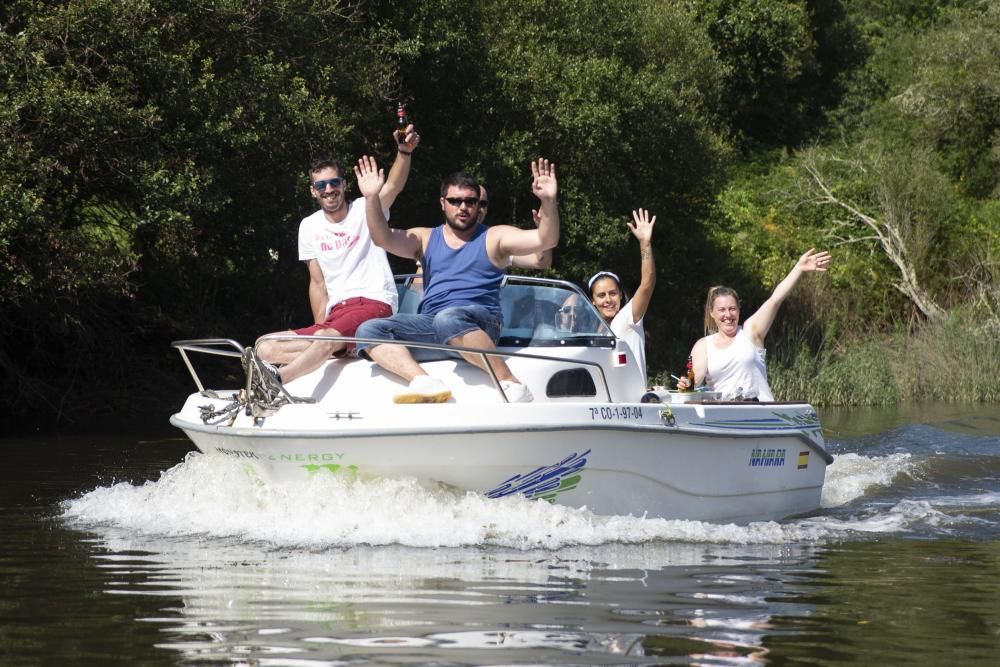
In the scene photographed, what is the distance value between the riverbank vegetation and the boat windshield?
8.43 m

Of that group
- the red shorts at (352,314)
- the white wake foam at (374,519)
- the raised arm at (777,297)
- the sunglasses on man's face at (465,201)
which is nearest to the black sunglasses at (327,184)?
the red shorts at (352,314)

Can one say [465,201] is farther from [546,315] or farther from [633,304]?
[633,304]

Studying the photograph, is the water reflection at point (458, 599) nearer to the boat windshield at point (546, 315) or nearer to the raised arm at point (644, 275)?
the boat windshield at point (546, 315)

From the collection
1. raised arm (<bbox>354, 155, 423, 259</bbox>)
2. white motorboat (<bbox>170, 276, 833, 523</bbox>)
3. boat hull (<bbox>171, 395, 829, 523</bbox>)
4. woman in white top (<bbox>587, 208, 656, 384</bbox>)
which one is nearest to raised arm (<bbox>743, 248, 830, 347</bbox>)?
white motorboat (<bbox>170, 276, 833, 523</bbox>)

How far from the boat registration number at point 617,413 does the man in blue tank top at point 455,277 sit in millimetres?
410

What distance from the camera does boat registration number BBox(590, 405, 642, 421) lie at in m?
8.10

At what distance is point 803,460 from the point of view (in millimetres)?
10141

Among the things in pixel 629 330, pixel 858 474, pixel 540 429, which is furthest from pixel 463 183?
pixel 858 474

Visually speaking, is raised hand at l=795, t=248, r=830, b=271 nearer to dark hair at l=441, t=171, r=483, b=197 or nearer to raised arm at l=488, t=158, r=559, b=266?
raised arm at l=488, t=158, r=559, b=266

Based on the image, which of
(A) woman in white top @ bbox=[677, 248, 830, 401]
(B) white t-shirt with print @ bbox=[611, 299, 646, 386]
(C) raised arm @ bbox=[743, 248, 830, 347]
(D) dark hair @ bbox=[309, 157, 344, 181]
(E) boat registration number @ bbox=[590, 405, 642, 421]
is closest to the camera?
(E) boat registration number @ bbox=[590, 405, 642, 421]

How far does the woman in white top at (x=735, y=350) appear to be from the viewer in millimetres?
10062

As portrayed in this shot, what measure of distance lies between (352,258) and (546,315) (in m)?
1.32

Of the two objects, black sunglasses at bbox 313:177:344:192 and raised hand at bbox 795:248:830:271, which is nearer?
black sunglasses at bbox 313:177:344:192

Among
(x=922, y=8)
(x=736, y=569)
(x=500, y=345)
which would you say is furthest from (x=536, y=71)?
(x=922, y=8)
